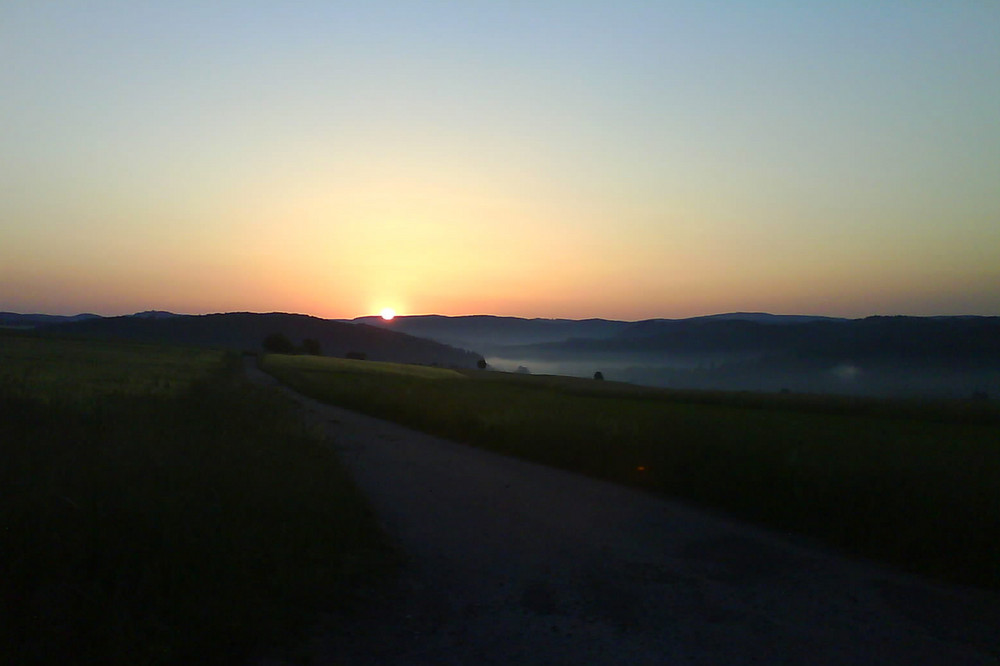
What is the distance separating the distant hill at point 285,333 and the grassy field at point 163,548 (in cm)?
12503

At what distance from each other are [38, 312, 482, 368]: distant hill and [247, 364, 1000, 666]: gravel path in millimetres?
124982

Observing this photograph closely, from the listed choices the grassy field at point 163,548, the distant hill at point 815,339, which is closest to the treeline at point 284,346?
the distant hill at point 815,339

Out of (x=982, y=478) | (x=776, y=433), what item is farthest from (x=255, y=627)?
(x=776, y=433)

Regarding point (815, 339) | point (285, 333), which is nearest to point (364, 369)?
point (815, 339)

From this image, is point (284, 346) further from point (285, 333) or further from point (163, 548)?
point (163, 548)

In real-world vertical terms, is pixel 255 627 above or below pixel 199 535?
below

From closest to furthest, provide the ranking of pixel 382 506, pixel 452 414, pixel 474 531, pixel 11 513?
1. pixel 11 513
2. pixel 474 531
3. pixel 382 506
4. pixel 452 414

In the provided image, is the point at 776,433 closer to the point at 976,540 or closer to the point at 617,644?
the point at 976,540

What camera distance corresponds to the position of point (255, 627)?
18.4 ft

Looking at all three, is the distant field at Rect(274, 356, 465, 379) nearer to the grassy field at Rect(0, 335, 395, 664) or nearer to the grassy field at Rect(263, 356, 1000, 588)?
the grassy field at Rect(263, 356, 1000, 588)

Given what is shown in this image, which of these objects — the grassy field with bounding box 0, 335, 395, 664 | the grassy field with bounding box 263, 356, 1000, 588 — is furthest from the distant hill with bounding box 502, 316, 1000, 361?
the grassy field with bounding box 0, 335, 395, 664

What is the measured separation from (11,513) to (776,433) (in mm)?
14824

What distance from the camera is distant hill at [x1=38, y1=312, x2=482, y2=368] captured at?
5418 inches

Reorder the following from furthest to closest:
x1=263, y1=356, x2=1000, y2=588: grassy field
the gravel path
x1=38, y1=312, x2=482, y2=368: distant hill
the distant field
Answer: x1=38, y1=312, x2=482, y2=368: distant hill, the distant field, x1=263, y1=356, x2=1000, y2=588: grassy field, the gravel path
